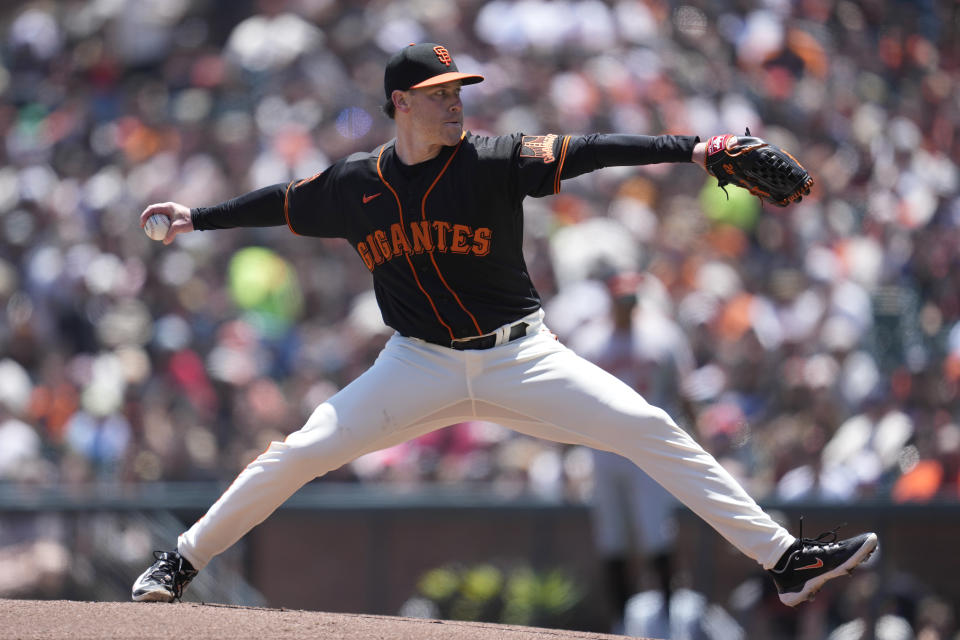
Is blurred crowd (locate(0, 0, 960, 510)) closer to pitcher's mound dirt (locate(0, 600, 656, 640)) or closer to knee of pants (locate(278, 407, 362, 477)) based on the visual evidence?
pitcher's mound dirt (locate(0, 600, 656, 640))

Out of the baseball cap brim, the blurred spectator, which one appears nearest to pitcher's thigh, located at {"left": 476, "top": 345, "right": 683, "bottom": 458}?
the baseball cap brim

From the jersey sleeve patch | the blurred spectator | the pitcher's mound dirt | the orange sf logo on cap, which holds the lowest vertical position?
the blurred spectator

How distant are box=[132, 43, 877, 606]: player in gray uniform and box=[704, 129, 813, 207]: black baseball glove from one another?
0.06 metres

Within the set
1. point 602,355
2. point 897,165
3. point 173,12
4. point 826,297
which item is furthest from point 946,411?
point 173,12

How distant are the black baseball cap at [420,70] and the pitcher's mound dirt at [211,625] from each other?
1685mm

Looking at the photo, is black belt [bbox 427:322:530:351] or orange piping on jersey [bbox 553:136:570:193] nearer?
orange piping on jersey [bbox 553:136:570:193]

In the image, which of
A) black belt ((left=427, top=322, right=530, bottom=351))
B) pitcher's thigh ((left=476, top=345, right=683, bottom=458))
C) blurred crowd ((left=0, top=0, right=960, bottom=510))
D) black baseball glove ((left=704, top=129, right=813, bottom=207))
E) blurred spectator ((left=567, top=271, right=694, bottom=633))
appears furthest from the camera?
blurred crowd ((left=0, top=0, right=960, bottom=510))

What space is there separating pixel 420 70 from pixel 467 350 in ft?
2.90

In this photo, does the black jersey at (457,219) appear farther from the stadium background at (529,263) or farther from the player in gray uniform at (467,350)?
the stadium background at (529,263)

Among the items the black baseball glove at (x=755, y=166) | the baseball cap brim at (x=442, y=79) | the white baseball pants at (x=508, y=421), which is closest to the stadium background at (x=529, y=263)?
the white baseball pants at (x=508, y=421)

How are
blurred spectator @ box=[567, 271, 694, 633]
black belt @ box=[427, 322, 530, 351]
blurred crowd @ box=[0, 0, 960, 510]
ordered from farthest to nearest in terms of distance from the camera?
blurred crowd @ box=[0, 0, 960, 510], blurred spectator @ box=[567, 271, 694, 633], black belt @ box=[427, 322, 530, 351]

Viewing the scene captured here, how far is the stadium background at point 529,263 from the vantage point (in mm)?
6648

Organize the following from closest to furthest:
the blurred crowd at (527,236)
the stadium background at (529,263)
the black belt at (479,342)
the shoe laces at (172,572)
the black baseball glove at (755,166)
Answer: the black baseball glove at (755,166) → the black belt at (479,342) → the shoe laces at (172,572) → the stadium background at (529,263) → the blurred crowd at (527,236)

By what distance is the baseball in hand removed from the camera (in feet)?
14.1
